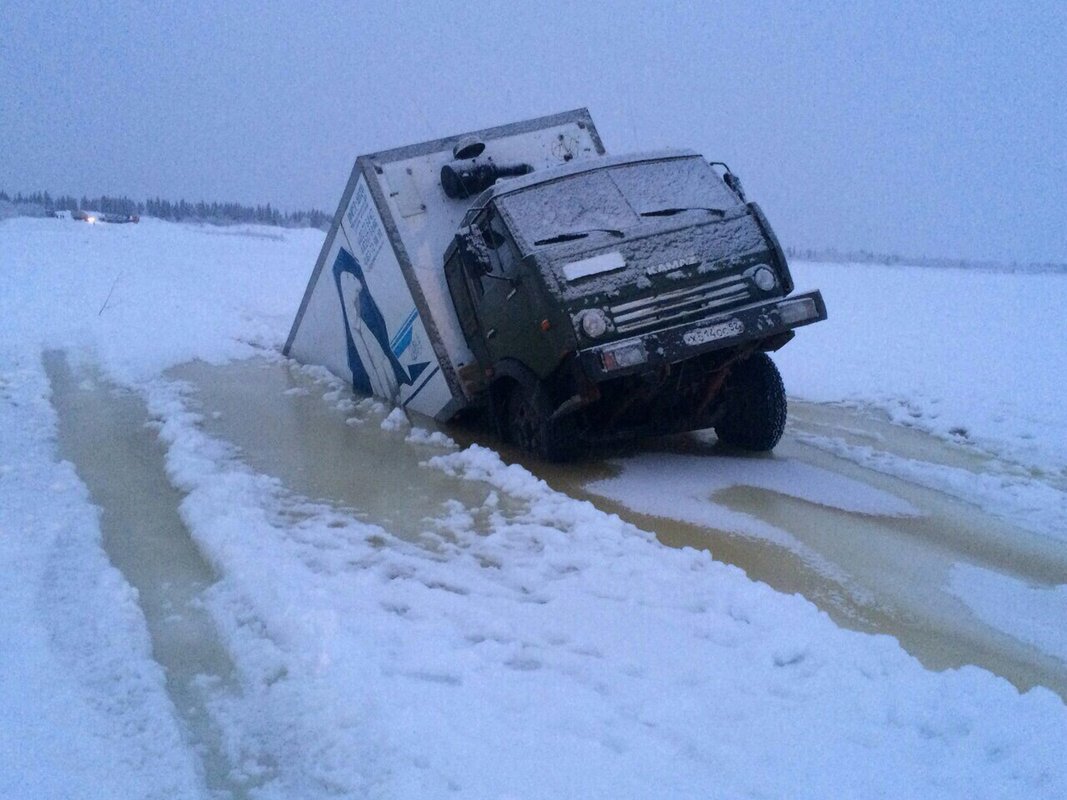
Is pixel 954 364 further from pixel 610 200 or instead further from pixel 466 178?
pixel 466 178

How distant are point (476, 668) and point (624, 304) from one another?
3.07 meters

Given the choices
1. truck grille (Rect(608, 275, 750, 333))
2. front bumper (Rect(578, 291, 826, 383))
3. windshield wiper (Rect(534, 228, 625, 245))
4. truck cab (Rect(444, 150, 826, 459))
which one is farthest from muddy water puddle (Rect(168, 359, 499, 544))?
windshield wiper (Rect(534, 228, 625, 245))

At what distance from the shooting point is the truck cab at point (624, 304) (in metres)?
5.33

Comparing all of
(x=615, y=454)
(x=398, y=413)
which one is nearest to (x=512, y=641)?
(x=615, y=454)

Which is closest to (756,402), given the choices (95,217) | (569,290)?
(569,290)

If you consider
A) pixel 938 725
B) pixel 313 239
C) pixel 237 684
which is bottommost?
pixel 938 725

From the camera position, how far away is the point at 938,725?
2654mm

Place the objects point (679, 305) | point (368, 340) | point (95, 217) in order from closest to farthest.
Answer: point (679, 305) → point (368, 340) → point (95, 217)

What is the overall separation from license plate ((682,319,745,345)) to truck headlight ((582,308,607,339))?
532mm

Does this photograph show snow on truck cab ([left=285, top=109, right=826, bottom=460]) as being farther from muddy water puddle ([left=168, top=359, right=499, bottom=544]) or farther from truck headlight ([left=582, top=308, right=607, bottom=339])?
muddy water puddle ([left=168, top=359, right=499, bottom=544])

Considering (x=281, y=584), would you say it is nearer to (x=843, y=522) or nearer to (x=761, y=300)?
(x=843, y=522)

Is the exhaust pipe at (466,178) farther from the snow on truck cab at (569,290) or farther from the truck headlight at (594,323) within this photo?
the truck headlight at (594,323)

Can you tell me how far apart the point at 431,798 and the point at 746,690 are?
123 centimetres

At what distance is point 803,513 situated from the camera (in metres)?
5.12
